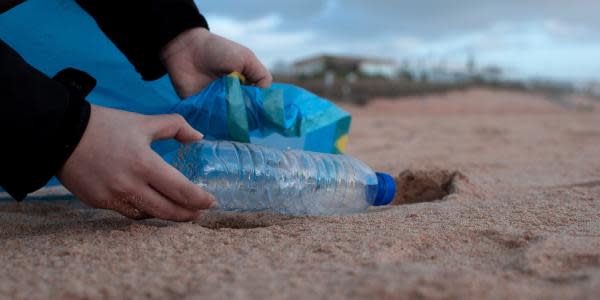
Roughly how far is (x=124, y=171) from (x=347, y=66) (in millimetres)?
22149

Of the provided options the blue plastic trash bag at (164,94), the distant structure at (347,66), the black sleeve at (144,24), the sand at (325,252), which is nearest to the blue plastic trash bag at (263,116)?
the blue plastic trash bag at (164,94)

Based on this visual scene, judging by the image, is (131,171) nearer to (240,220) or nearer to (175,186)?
(175,186)

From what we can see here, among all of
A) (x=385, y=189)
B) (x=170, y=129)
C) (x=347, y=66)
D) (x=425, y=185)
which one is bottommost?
(x=347, y=66)

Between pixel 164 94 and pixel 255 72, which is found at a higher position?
pixel 255 72

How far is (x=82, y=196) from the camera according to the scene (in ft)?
4.15

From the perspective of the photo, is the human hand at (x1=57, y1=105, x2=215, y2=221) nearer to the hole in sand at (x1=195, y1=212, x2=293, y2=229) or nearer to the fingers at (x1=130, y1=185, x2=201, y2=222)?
the fingers at (x1=130, y1=185, x2=201, y2=222)

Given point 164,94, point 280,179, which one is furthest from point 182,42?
point 280,179

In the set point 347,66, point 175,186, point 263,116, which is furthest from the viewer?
point 347,66

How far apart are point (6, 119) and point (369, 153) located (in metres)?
2.88

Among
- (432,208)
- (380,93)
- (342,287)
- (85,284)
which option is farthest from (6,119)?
(380,93)

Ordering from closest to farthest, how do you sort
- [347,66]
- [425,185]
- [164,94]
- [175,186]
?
[175,186], [164,94], [425,185], [347,66]

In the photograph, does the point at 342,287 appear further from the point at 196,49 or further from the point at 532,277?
the point at 196,49

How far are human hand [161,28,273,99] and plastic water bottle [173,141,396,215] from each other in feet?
1.01

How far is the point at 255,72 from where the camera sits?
2020 millimetres
